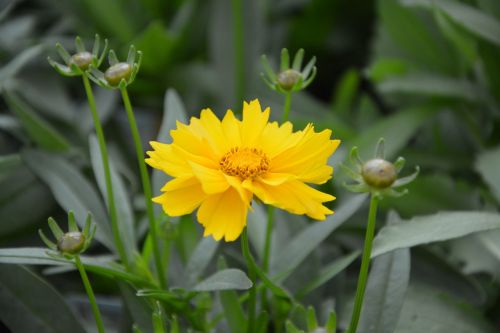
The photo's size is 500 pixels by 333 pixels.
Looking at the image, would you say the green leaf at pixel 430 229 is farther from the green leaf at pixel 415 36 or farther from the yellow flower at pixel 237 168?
the green leaf at pixel 415 36

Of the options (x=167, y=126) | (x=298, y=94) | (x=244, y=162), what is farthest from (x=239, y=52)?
(x=244, y=162)

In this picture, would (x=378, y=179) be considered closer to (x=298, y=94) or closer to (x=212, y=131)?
(x=212, y=131)

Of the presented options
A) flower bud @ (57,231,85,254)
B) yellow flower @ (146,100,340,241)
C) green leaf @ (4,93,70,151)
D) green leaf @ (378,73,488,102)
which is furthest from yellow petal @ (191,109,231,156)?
green leaf @ (378,73,488,102)

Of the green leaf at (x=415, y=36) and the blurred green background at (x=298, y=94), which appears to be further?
the green leaf at (x=415, y=36)

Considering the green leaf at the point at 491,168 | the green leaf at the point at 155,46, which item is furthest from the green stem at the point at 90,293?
the green leaf at the point at 155,46

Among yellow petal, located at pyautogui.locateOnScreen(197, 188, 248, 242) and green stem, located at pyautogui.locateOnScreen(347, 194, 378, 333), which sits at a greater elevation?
yellow petal, located at pyautogui.locateOnScreen(197, 188, 248, 242)

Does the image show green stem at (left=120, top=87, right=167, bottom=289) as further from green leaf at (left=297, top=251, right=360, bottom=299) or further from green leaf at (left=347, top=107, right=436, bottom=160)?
green leaf at (left=347, top=107, right=436, bottom=160)

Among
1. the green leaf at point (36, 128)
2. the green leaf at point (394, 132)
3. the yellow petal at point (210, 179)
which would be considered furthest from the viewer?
the green leaf at point (394, 132)
